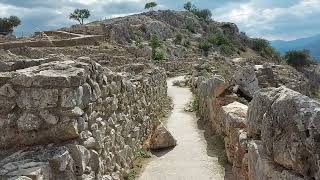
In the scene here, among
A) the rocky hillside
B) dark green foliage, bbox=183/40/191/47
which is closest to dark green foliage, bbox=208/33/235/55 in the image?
dark green foliage, bbox=183/40/191/47

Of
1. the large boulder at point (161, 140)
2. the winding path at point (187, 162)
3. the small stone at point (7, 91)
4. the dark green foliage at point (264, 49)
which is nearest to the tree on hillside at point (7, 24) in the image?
the dark green foliage at point (264, 49)

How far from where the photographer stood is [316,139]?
16.8 feet

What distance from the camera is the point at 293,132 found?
560cm

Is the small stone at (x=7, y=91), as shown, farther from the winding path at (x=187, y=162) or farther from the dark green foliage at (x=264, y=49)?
the dark green foliage at (x=264, y=49)

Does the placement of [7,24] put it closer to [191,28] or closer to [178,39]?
[178,39]

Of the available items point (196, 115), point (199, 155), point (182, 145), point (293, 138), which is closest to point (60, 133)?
point (293, 138)

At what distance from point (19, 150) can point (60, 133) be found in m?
0.67

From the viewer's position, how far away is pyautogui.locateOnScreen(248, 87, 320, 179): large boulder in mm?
5176

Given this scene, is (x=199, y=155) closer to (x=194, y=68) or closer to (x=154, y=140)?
(x=154, y=140)

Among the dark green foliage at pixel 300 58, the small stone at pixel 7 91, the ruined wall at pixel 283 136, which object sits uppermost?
the small stone at pixel 7 91

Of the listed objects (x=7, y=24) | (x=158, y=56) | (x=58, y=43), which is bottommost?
(x=158, y=56)

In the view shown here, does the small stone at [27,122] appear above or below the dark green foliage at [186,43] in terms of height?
above

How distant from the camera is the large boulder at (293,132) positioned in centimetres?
518

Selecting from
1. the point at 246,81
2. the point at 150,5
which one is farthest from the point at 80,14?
the point at 246,81
